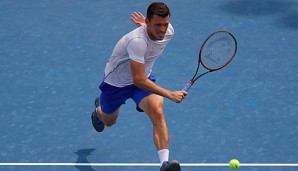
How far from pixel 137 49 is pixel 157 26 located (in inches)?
11.6

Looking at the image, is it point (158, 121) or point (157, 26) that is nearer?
point (157, 26)

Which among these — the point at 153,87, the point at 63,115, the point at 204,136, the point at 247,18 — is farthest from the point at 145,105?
the point at 247,18

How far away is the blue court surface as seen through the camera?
7184 mm

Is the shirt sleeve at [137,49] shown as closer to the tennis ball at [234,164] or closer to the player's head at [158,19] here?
the player's head at [158,19]

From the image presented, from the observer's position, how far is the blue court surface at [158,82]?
718cm

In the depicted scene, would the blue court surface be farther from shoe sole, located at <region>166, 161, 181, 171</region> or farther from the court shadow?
shoe sole, located at <region>166, 161, 181, 171</region>

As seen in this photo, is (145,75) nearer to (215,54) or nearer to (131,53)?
(131,53)

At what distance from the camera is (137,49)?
20.5ft

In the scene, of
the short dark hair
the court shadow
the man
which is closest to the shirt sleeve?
the man

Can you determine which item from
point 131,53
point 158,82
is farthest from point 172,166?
point 158,82

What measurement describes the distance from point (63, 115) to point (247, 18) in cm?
384

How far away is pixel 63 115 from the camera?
793cm

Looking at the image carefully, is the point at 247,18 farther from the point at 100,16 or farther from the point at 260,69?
the point at 100,16

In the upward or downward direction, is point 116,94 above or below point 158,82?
above
